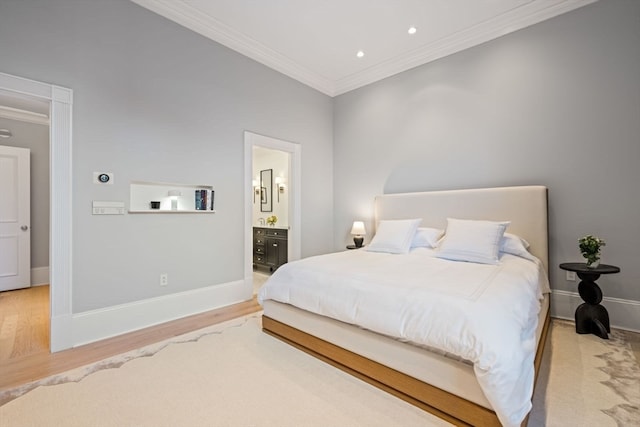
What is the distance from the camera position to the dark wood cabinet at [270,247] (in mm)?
4941

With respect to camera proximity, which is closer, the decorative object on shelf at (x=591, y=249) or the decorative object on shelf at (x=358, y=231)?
the decorative object on shelf at (x=591, y=249)

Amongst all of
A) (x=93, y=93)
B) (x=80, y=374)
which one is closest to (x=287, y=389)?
(x=80, y=374)

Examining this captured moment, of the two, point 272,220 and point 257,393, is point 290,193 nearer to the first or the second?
point 272,220

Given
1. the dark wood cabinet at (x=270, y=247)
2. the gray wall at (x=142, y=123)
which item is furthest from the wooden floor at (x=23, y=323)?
the dark wood cabinet at (x=270, y=247)

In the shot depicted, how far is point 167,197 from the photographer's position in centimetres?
323

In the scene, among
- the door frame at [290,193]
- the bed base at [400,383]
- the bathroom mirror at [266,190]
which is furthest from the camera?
the bathroom mirror at [266,190]

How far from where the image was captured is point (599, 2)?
288 cm

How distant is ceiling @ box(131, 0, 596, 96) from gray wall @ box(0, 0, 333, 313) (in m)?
0.22

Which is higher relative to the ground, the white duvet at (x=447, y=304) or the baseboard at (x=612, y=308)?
the white duvet at (x=447, y=304)

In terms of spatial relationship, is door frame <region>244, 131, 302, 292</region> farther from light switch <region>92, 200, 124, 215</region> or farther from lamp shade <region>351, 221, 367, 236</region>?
light switch <region>92, 200, 124, 215</region>

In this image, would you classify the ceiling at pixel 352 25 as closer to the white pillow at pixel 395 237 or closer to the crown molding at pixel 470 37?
the crown molding at pixel 470 37

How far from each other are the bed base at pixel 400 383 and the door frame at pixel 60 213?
1893 mm

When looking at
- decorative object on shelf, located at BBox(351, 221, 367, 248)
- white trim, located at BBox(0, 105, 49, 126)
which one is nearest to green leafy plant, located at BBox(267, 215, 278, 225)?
decorative object on shelf, located at BBox(351, 221, 367, 248)

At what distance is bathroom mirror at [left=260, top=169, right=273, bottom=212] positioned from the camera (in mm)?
6273
